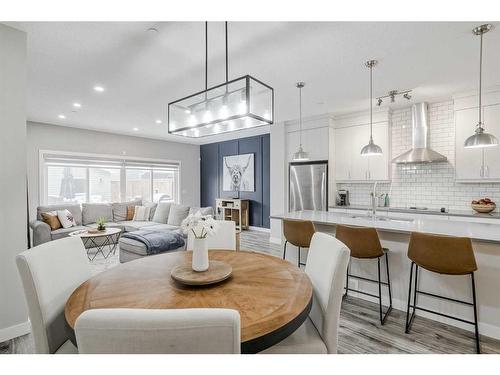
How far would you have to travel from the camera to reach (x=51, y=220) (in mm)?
4746

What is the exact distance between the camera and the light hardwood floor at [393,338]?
202 centimetres

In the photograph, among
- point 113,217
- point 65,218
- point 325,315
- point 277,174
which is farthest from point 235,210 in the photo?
point 325,315

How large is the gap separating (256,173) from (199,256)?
220 inches

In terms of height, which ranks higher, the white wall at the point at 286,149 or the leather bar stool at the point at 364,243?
the white wall at the point at 286,149

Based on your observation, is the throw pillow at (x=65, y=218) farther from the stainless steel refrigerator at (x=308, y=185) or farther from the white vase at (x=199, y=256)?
the white vase at (x=199, y=256)

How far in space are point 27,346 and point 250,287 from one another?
6.78 feet

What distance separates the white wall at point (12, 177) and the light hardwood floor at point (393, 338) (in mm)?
236

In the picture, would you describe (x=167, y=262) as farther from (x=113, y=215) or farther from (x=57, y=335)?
(x=113, y=215)

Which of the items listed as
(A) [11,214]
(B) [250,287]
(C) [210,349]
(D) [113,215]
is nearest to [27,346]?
(A) [11,214]

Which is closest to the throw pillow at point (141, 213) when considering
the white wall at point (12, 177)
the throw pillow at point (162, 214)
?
the throw pillow at point (162, 214)

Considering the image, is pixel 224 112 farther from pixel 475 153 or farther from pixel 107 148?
pixel 107 148

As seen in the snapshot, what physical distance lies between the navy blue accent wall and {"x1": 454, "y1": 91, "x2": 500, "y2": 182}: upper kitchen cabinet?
156 inches
